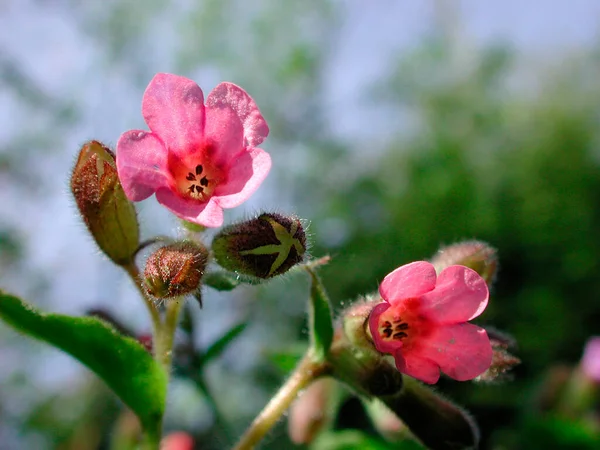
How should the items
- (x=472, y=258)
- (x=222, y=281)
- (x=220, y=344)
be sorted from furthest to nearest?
(x=220, y=344) → (x=472, y=258) → (x=222, y=281)

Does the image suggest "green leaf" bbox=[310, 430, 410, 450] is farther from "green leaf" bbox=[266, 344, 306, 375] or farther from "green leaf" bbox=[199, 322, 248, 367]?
"green leaf" bbox=[199, 322, 248, 367]

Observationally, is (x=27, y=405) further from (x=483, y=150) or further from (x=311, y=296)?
(x=483, y=150)

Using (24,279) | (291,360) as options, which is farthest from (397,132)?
(291,360)

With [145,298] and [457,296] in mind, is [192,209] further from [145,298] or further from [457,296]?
[457,296]

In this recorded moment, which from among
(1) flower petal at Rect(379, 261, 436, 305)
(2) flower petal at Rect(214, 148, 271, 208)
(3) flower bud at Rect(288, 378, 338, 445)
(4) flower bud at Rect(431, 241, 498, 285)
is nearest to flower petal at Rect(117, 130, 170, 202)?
(2) flower petal at Rect(214, 148, 271, 208)

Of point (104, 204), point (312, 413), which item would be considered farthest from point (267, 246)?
point (312, 413)

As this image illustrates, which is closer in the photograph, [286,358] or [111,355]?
[111,355]

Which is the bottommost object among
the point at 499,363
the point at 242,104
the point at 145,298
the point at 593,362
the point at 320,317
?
the point at 593,362
